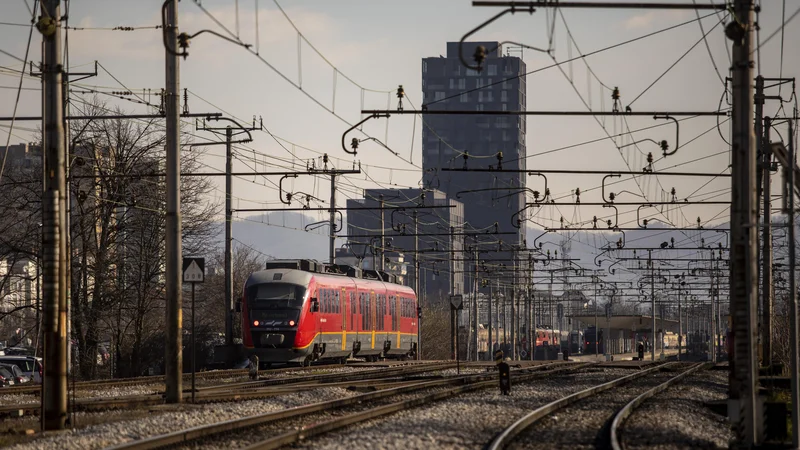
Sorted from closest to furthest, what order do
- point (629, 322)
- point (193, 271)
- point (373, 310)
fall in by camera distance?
point (193, 271) → point (373, 310) → point (629, 322)

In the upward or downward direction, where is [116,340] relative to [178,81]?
downward

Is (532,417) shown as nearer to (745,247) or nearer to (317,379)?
(745,247)

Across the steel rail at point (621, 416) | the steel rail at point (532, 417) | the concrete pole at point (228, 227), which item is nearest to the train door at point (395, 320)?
the concrete pole at point (228, 227)

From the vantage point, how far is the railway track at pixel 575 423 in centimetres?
1596

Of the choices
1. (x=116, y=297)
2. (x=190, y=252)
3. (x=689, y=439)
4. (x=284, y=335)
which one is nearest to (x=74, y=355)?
(x=116, y=297)

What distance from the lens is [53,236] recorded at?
1766cm

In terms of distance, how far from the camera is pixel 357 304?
1809 inches

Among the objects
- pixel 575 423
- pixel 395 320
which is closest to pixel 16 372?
pixel 395 320

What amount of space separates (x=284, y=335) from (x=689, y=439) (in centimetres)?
2405

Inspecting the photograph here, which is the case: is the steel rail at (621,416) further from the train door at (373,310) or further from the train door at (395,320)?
A: the train door at (395,320)

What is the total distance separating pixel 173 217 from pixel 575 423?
9.02 m

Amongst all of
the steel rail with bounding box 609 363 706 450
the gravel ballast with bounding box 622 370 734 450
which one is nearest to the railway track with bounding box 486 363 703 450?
the steel rail with bounding box 609 363 706 450

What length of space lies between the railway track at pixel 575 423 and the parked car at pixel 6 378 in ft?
71.4

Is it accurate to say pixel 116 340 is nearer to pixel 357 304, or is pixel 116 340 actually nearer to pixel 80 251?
pixel 80 251
